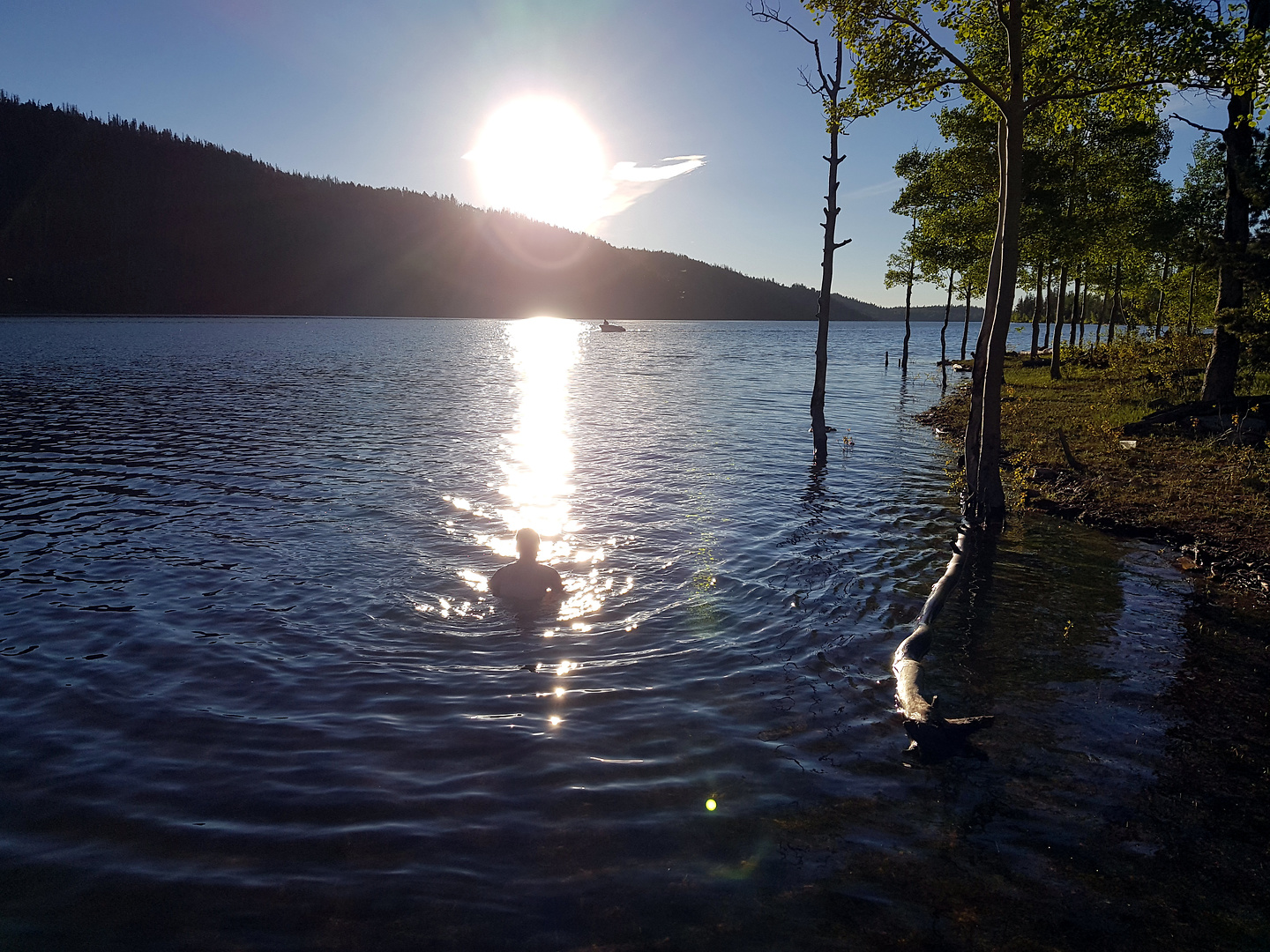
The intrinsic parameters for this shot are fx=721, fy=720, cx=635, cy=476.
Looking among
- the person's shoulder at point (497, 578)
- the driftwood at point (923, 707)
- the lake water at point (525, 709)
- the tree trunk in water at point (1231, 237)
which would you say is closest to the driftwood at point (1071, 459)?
the lake water at point (525, 709)

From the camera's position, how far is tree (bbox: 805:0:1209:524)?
39.5ft

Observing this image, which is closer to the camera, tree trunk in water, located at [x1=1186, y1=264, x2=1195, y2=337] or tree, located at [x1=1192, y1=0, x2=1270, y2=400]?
tree, located at [x1=1192, y1=0, x2=1270, y2=400]

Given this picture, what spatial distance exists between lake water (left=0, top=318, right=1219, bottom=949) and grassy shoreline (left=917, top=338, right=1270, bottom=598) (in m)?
0.99

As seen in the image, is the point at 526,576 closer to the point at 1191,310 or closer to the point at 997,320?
the point at 997,320

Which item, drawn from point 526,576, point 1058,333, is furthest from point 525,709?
point 1058,333

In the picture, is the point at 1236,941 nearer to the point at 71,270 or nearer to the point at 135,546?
the point at 135,546

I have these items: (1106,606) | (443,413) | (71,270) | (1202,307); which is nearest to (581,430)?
(443,413)

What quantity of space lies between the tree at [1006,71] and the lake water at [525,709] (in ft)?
8.42

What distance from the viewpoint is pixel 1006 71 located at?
13.6m

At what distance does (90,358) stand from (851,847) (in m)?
65.3

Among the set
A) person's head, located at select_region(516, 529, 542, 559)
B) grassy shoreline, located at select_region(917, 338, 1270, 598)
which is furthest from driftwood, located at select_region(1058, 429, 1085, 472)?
person's head, located at select_region(516, 529, 542, 559)

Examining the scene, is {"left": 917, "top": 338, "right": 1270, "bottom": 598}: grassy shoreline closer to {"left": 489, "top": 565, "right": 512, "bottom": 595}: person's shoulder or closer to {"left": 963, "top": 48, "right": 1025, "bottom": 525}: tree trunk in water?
{"left": 963, "top": 48, "right": 1025, "bottom": 525}: tree trunk in water

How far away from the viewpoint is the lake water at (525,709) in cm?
502

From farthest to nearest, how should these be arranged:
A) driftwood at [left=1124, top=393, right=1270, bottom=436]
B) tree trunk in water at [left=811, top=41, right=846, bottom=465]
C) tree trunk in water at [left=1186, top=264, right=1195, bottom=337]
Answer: tree trunk in water at [left=1186, top=264, right=1195, bottom=337], tree trunk in water at [left=811, top=41, right=846, bottom=465], driftwood at [left=1124, top=393, right=1270, bottom=436]
